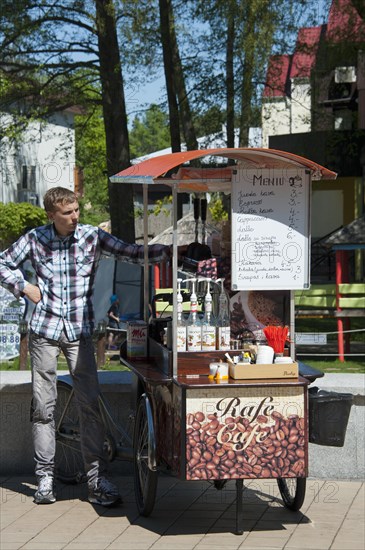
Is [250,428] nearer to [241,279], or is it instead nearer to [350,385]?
[241,279]

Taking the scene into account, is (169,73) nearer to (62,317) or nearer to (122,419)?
(122,419)

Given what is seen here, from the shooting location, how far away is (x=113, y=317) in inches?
741

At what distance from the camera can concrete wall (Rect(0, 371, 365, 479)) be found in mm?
7250

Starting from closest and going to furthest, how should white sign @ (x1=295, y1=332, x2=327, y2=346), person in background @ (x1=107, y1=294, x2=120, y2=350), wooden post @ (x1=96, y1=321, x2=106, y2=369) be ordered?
white sign @ (x1=295, y1=332, x2=327, y2=346) → wooden post @ (x1=96, y1=321, x2=106, y2=369) → person in background @ (x1=107, y1=294, x2=120, y2=350)

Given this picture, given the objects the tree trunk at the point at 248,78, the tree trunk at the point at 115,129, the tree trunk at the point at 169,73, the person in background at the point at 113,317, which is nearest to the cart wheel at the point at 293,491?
the person in background at the point at 113,317

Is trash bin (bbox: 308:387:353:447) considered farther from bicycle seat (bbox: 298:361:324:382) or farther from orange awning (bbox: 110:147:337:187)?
orange awning (bbox: 110:147:337:187)

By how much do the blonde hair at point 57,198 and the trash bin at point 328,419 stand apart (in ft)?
6.20

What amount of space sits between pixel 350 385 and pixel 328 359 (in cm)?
884

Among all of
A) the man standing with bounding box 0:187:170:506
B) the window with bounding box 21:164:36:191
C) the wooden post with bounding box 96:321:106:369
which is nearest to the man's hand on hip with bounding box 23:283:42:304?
the man standing with bounding box 0:187:170:506

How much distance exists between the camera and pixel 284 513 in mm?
6582

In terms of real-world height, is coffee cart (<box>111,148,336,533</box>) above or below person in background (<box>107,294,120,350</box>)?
above

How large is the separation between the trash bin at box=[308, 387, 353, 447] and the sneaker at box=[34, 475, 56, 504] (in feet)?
5.72

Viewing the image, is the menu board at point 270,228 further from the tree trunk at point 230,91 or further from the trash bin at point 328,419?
the tree trunk at point 230,91

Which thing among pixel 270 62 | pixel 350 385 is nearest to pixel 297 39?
pixel 270 62
